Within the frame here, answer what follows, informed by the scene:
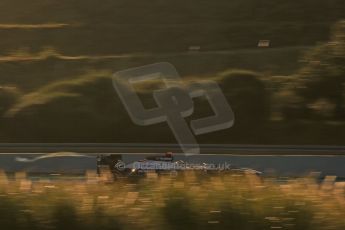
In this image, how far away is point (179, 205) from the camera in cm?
572

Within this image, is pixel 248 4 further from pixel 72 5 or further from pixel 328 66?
pixel 328 66

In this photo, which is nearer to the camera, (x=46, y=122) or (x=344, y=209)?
(x=344, y=209)

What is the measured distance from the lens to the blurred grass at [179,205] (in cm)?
554

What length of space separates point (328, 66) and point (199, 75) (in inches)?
331

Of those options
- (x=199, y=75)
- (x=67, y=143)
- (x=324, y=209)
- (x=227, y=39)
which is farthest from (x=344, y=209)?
(x=227, y=39)

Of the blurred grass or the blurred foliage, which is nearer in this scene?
the blurred grass

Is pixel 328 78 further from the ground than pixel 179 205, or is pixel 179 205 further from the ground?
pixel 328 78

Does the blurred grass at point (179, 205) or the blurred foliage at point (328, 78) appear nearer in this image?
the blurred grass at point (179, 205)

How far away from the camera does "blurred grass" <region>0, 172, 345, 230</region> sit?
5.54 meters

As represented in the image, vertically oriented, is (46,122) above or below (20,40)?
below

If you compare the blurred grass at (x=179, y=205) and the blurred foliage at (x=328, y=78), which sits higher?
the blurred foliage at (x=328, y=78)

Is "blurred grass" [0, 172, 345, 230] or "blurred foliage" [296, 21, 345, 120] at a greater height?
"blurred foliage" [296, 21, 345, 120]

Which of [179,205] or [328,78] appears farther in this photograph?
[328,78]

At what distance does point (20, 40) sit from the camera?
42.1 meters
